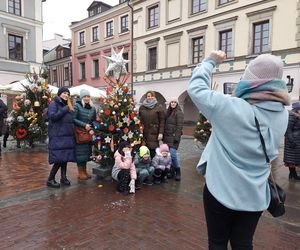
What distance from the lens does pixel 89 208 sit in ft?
13.2

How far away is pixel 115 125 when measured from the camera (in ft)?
17.3

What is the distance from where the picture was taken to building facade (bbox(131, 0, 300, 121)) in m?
13.5

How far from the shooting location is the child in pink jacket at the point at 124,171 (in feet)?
15.6

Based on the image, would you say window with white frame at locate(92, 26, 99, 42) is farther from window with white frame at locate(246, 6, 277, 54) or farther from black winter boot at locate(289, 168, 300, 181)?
black winter boot at locate(289, 168, 300, 181)

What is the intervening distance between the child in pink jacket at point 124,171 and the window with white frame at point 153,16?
16.6 meters

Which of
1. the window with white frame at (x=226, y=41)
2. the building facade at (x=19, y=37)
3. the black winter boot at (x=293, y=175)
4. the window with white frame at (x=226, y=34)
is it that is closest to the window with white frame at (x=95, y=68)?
the building facade at (x=19, y=37)

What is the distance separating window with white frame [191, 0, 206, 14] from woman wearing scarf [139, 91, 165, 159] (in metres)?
13.5

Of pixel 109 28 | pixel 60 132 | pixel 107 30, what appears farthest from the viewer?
pixel 107 30

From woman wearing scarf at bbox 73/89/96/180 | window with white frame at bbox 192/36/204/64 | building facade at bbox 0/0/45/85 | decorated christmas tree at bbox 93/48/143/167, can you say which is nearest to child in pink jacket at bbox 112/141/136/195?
decorated christmas tree at bbox 93/48/143/167

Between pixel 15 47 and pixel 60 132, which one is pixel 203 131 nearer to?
pixel 60 132

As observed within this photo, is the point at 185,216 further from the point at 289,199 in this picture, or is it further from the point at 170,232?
the point at 289,199

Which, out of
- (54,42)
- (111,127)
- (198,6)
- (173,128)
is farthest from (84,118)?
(54,42)

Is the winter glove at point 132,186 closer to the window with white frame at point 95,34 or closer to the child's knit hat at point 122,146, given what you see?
the child's knit hat at point 122,146

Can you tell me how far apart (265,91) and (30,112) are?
8.53m
